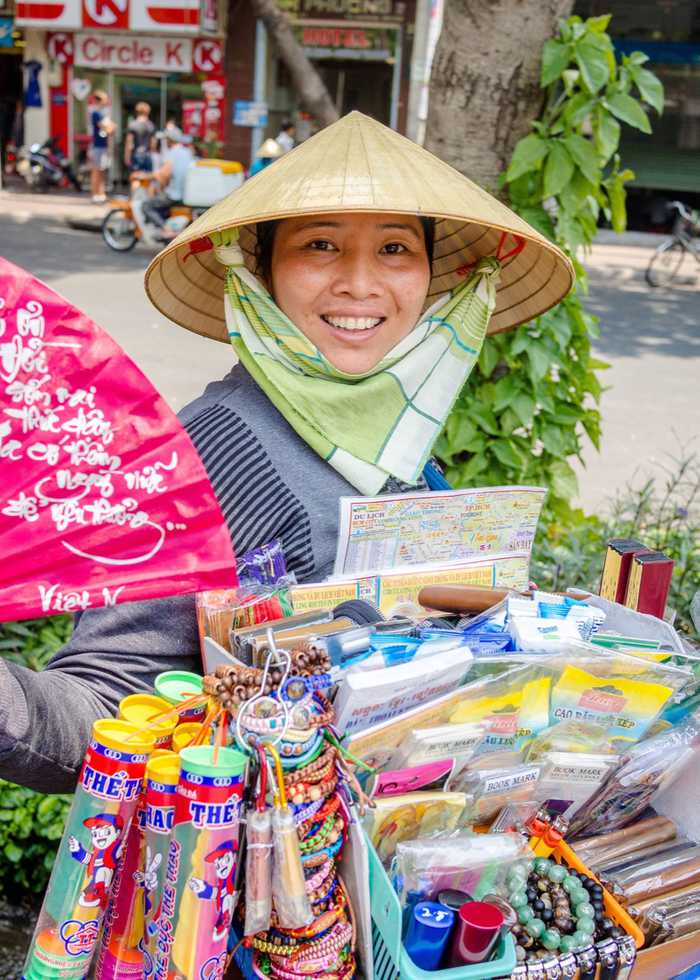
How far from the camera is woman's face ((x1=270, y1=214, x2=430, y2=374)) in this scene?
1.50 metres

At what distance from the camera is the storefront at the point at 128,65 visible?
54.3 feet

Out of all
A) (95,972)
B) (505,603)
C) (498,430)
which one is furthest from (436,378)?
(498,430)

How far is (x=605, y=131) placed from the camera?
2754 mm

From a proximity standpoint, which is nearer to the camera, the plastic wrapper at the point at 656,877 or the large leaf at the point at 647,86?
the plastic wrapper at the point at 656,877

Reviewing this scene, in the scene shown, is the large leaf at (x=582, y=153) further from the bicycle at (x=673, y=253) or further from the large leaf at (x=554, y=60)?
the bicycle at (x=673, y=253)

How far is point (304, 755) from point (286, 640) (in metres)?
0.14

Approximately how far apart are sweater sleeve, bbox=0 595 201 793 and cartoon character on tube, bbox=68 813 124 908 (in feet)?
0.50

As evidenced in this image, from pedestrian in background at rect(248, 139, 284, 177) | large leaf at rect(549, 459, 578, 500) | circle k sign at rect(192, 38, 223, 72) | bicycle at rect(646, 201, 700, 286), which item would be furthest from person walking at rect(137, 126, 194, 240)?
large leaf at rect(549, 459, 578, 500)

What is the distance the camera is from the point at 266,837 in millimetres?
896

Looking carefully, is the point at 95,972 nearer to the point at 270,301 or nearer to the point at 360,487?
the point at 360,487

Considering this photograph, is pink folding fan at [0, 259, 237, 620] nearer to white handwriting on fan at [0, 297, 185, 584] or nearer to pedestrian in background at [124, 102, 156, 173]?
white handwriting on fan at [0, 297, 185, 584]

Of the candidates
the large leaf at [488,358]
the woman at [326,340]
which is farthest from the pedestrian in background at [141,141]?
the woman at [326,340]

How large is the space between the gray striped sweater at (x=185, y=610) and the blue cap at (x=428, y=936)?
41 centimetres

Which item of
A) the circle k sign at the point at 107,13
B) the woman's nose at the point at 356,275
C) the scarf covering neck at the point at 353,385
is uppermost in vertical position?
the circle k sign at the point at 107,13
